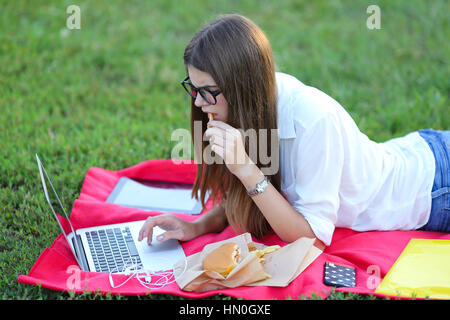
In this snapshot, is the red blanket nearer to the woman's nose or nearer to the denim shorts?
the denim shorts

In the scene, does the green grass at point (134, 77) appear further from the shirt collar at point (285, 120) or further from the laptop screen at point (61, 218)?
the shirt collar at point (285, 120)

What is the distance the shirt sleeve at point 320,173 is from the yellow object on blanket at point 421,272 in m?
0.39

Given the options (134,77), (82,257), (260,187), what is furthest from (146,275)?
(134,77)

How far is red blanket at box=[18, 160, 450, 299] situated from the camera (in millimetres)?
2637

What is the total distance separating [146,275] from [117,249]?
0.33m

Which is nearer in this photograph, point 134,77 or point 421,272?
point 421,272

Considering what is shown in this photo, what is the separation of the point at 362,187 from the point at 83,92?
3.39 meters

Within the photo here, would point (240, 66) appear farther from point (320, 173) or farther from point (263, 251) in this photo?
point (263, 251)

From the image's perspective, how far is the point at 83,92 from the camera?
538 cm

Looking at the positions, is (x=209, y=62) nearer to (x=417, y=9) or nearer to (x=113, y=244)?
(x=113, y=244)

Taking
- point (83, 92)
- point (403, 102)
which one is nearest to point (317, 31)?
point (403, 102)

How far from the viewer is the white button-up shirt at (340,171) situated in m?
2.66

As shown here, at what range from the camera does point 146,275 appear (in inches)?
111

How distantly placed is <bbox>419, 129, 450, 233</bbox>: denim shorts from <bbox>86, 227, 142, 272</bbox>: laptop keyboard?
1.68 metres
